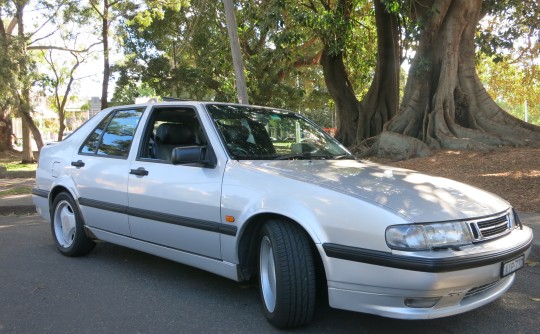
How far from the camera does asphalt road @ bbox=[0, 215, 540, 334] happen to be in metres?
3.44

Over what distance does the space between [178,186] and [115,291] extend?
114 cm

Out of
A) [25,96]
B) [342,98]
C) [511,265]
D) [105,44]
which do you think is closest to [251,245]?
[511,265]

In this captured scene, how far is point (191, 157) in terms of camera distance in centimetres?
382

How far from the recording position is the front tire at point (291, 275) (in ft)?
10.4

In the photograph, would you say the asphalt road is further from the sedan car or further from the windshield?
the windshield

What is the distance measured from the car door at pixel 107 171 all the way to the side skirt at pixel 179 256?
8 cm

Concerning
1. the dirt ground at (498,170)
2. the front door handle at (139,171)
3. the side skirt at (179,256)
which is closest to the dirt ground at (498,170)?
the dirt ground at (498,170)

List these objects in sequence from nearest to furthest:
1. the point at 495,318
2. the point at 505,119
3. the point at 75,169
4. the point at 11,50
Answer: the point at 495,318 < the point at 75,169 < the point at 505,119 < the point at 11,50

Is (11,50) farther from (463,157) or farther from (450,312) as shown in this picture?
(450,312)

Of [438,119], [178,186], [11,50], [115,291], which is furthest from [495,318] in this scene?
[11,50]

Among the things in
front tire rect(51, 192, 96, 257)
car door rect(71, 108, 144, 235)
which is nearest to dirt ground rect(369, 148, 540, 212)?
car door rect(71, 108, 144, 235)

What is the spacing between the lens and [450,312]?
2.93m

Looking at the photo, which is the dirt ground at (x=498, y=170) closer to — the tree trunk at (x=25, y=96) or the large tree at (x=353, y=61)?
the large tree at (x=353, y=61)

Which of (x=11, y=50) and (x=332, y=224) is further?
(x=11, y=50)
